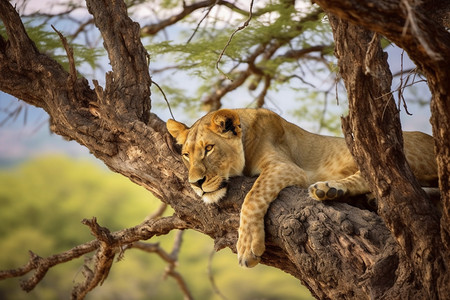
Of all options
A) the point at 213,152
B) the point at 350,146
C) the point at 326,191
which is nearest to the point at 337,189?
the point at 326,191

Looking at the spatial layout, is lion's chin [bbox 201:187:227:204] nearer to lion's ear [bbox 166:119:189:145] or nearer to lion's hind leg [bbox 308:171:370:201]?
lion's hind leg [bbox 308:171:370:201]

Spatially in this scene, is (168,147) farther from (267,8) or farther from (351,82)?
(267,8)

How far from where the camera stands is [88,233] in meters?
11.4

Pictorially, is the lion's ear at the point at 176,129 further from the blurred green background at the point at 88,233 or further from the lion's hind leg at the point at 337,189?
the blurred green background at the point at 88,233

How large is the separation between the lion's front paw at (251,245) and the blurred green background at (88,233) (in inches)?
317

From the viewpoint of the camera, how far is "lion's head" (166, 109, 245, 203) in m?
→ 3.53

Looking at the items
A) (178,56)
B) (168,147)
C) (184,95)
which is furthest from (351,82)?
(184,95)

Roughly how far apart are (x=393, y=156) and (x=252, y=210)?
0.95 m

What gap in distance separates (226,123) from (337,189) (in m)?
0.95

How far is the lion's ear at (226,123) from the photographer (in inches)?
151

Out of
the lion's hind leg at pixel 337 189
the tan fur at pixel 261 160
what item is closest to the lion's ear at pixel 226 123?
the tan fur at pixel 261 160

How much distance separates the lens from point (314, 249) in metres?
2.91

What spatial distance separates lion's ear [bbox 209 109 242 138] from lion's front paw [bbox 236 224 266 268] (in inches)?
34.0

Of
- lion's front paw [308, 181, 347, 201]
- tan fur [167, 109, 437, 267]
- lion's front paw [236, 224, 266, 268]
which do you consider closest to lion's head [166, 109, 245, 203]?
tan fur [167, 109, 437, 267]
